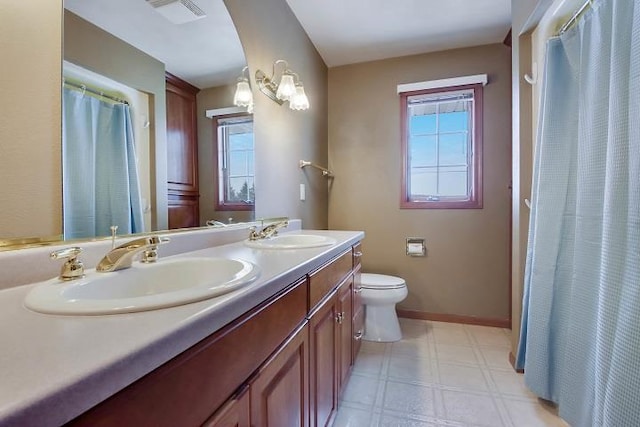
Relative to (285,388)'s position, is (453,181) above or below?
above

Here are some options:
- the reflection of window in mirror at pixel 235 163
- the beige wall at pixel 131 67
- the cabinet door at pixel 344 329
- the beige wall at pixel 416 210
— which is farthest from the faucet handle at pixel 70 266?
the beige wall at pixel 416 210

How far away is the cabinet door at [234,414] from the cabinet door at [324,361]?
15.2 inches

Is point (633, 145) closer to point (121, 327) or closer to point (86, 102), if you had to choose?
point (121, 327)

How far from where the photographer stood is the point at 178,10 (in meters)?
1.09

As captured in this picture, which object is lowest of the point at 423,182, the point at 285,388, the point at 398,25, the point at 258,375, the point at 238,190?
the point at 285,388

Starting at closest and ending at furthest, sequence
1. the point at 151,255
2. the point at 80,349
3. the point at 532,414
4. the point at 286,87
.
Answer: the point at 80,349 → the point at 151,255 → the point at 532,414 → the point at 286,87

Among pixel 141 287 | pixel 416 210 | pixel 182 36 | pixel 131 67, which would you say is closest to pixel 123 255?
pixel 141 287

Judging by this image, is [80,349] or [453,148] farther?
[453,148]

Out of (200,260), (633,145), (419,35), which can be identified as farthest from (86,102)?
(419,35)

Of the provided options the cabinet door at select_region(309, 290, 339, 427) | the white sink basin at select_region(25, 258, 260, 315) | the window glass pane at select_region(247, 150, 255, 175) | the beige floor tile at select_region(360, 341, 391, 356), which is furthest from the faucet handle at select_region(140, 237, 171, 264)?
the beige floor tile at select_region(360, 341, 391, 356)

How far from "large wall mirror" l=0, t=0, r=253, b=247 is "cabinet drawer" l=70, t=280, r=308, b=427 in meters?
0.54

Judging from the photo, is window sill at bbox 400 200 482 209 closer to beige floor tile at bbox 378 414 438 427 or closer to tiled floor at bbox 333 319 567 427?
tiled floor at bbox 333 319 567 427

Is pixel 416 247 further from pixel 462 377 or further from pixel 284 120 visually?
pixel 284 120

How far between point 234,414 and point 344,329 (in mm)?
937
